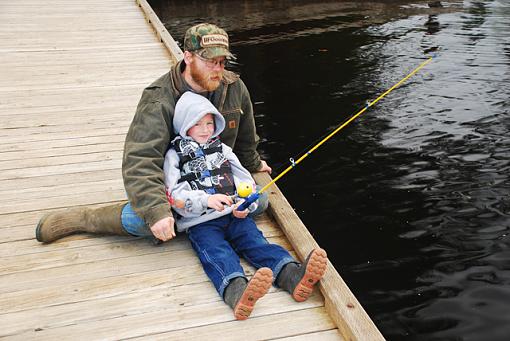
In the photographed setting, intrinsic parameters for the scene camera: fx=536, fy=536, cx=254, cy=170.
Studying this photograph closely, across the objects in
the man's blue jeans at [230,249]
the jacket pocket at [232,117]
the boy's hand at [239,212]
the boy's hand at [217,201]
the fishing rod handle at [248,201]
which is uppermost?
the jacket pocket at [232,117]

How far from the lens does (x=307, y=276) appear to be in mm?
3113

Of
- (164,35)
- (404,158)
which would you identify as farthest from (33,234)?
(164,35)

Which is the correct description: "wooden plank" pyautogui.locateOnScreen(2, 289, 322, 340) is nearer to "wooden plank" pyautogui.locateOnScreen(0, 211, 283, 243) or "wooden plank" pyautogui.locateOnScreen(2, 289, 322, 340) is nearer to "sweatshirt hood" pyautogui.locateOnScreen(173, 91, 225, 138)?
"wooden plank" pyautogui.locateOnScreen(0, 211, 283, 243)

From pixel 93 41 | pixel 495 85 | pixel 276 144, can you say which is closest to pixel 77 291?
pixel 276 144

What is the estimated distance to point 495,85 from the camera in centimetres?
1055

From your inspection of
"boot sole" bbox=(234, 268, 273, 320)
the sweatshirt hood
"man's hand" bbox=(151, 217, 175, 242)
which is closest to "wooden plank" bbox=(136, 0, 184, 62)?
the sweatshirt hood

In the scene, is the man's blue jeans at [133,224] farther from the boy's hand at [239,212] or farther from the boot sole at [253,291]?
the boot sole at [253,291]

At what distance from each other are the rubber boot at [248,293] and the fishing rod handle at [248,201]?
0.57 meters

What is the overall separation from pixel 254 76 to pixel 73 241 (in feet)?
30.7

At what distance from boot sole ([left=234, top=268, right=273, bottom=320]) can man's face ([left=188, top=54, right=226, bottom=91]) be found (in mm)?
1354

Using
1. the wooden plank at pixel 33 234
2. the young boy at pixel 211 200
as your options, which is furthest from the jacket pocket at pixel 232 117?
the wooden plank at pixel 33 234

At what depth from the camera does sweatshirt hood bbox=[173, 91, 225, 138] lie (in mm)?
3494

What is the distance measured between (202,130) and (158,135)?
29 cm

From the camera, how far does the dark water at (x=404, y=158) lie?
4.91 m
